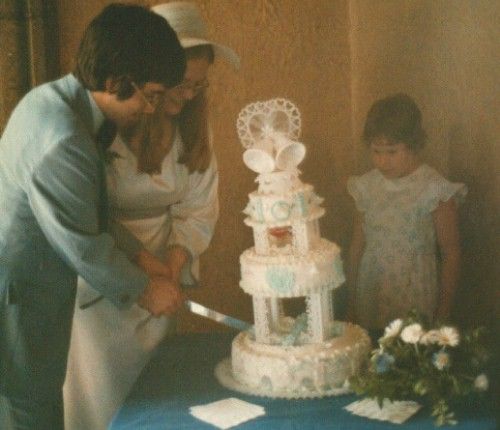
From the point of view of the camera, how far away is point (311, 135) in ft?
8.59

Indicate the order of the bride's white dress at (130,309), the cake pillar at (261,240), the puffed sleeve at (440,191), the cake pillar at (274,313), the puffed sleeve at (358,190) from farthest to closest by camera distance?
the puffed sleeve at (358,190) → the puffed sleeve at (440,191) → the bride's white dress at (130,309) → the cake pillar at (274,313) → the cake pillar at (261,240)

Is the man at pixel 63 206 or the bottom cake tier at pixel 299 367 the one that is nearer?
the man at pixel 63 206

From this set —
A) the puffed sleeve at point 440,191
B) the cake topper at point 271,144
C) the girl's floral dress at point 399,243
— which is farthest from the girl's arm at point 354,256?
the cake topper at point 271,144

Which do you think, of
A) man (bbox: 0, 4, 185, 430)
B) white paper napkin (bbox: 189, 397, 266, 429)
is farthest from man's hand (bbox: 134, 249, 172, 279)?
white paper napkin (bbox: 189, 397, 266, 429)

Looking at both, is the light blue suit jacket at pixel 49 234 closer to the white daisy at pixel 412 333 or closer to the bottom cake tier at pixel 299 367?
the bottom cake tier at pixel 299 367

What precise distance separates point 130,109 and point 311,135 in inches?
38.5

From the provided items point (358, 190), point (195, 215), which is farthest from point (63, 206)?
point (358, 190)

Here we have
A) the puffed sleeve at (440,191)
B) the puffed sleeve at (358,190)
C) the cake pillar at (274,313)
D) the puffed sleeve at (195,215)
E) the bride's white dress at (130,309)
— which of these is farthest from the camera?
the puffed sleeve at (358,190)

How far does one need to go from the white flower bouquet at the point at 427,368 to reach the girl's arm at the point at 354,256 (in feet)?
2.79

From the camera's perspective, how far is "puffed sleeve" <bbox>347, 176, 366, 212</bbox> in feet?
8.36

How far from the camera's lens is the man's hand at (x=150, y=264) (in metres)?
2.00

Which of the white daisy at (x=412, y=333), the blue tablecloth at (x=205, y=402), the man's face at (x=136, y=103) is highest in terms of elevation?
the man's face at (x=136, y=103)

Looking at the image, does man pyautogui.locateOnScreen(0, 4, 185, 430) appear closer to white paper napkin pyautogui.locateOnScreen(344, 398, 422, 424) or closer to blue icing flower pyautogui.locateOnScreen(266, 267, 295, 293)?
blue icing flower pyautogui.locateOnScreen(266, 267, 295, 293)

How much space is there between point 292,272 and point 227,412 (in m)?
0.35
